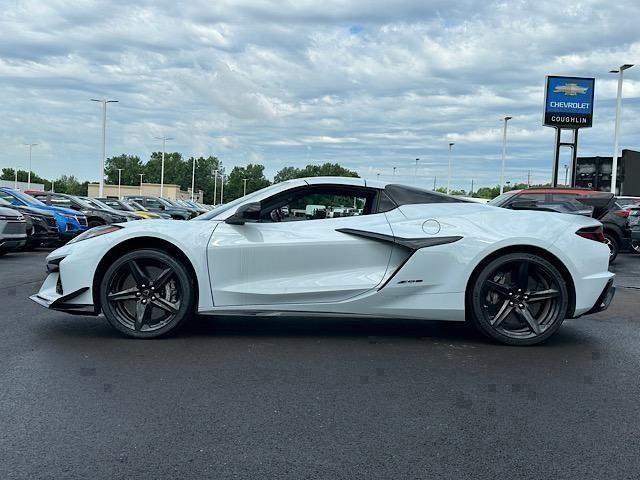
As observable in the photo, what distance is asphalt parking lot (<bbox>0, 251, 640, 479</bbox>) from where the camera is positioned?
2.98 m

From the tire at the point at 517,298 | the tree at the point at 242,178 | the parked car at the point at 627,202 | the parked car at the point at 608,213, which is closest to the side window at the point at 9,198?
the parked car at the point at 608,213

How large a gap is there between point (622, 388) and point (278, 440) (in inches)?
96.8

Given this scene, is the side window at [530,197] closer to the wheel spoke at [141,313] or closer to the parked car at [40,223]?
the wheel spoke at [141,313]

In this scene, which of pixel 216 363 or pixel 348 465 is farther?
pixel 216 363

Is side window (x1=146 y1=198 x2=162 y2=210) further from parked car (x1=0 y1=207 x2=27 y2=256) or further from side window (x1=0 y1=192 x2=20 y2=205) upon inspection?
parked car (x1=0 y1=207 x2=27 y2=256)

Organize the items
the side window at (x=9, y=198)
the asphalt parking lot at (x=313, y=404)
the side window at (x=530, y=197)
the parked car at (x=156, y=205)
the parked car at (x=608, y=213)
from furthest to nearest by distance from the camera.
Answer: the parked car at (x=156, y=205) < the side window at (x=9, y=198) < the parked car at (x=608, y=213) < the side window at (x=530, y=197) < the asphalt parking lot at (x=313, y=404)

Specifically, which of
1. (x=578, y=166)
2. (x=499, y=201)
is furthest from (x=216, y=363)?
(x=578, y=166)

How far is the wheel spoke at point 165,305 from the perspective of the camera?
5.34 m

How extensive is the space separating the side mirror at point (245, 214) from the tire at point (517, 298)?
1.91 metres

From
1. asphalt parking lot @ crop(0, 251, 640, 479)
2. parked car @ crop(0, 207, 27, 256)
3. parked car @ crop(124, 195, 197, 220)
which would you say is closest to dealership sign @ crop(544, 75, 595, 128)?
parked car @ crop(124, 195, 197, 220)

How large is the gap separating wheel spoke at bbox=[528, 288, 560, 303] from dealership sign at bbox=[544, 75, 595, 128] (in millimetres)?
28457

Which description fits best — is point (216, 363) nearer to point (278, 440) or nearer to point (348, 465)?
point (278, 440)

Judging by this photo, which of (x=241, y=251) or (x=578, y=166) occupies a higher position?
(x=578, y=166)

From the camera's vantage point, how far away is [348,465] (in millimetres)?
2949
